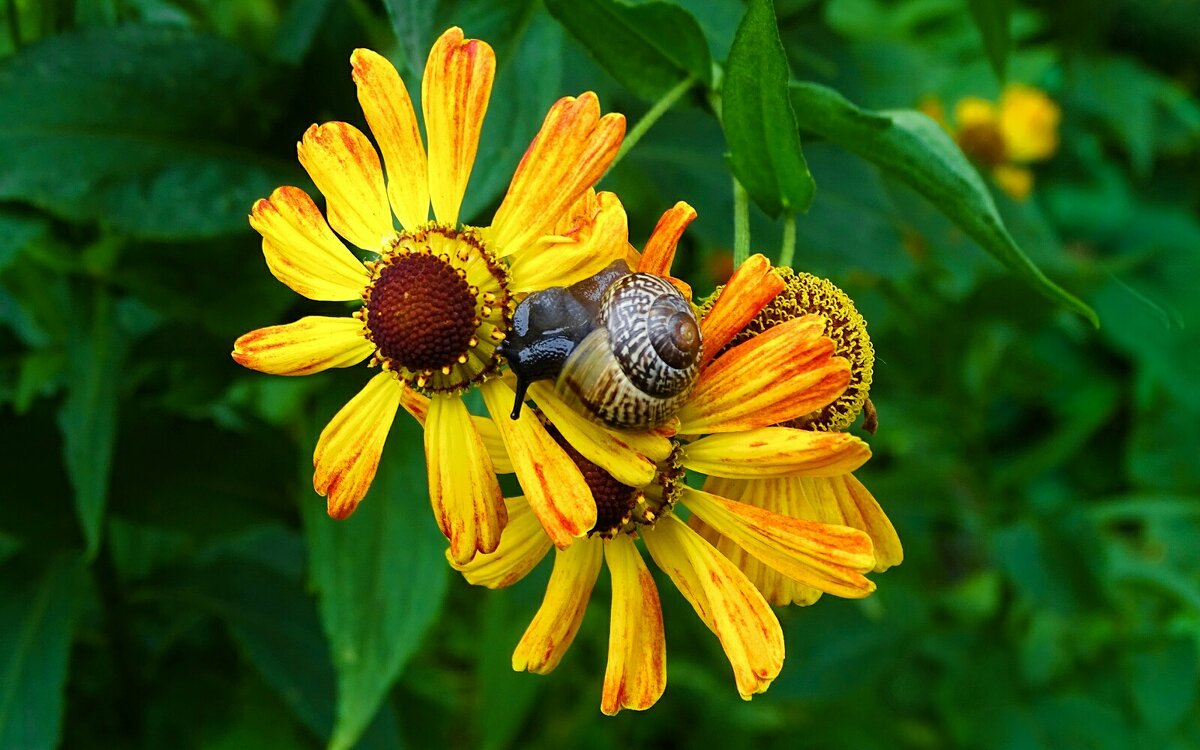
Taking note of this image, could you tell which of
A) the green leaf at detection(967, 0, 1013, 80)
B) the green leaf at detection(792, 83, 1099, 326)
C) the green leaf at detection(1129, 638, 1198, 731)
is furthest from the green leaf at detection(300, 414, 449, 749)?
the green leaf at detection(1129, 638, 1198, 731)

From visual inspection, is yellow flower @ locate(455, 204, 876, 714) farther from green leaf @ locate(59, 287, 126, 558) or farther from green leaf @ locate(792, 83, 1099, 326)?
green leaf @ locate(59, 287, 126, 558)

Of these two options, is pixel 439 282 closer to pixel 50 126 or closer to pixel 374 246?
pixel 374 246

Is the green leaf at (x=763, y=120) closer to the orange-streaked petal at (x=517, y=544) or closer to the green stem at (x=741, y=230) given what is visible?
the green stem at (x=741, y=230)

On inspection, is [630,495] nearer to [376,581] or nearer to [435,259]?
[435,259]

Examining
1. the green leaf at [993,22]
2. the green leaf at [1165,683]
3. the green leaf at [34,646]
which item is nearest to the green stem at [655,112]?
the green leaf at [993,22]

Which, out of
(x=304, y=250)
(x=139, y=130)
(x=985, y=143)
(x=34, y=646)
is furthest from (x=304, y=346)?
(x=985, y=143)
